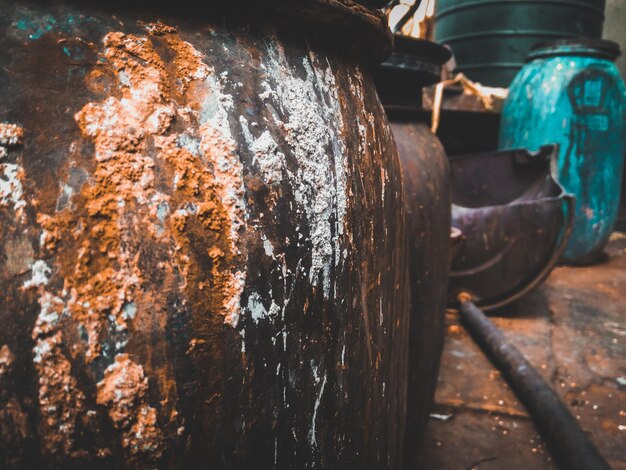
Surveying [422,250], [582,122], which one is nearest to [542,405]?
[422,250]

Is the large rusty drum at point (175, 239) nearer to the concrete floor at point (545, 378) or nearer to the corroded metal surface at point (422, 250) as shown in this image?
the corroded metal surface at point (422, 250)

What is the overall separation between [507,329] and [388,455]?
1577 millimetres

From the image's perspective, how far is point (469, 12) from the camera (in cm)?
394

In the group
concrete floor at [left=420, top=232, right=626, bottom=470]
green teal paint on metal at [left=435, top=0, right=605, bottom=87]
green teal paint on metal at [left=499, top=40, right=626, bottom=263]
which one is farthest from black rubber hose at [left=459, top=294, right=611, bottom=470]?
green teal paint on metal at [left=435, top=0, right=605, bottom=87]

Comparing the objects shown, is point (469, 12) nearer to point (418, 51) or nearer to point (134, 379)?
point (418, 51)

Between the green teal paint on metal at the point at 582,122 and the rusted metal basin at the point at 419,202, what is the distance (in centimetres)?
209

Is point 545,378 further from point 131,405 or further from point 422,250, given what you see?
point 131,405

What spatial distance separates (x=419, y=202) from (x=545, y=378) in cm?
95

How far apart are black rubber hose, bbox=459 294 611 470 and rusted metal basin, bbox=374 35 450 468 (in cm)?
34

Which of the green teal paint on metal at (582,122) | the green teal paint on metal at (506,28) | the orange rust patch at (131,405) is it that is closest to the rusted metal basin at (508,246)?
the green teal paint on metal at (582,122)

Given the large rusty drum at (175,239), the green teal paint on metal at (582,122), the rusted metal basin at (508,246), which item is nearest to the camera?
the large rusty drum at (175,239)

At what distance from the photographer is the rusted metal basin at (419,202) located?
3.35 ft

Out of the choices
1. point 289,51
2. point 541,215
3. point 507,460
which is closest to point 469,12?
point 541,215

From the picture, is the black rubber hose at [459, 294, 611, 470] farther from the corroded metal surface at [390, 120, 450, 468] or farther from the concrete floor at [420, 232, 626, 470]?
the corroded metal surface at [390, 120, 450, 468]
